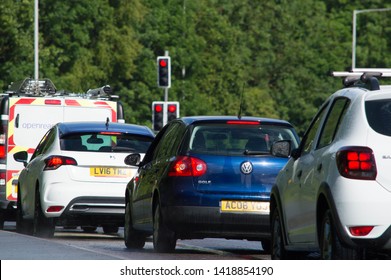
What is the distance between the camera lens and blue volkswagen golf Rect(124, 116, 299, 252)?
17750 millimetres

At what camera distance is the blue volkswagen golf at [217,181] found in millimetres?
17750

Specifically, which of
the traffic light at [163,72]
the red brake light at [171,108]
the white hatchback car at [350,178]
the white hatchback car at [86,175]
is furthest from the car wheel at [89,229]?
the traffic light at [163,72]

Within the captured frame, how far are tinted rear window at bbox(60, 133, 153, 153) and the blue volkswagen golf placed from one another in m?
4.01

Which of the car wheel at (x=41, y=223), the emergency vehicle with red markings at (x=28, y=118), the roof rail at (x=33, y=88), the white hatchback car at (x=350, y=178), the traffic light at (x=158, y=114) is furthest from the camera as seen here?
the traffic light at (x=158, y=114)

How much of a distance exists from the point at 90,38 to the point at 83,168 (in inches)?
2185

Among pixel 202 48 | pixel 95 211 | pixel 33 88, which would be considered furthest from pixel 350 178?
pixel 202 48

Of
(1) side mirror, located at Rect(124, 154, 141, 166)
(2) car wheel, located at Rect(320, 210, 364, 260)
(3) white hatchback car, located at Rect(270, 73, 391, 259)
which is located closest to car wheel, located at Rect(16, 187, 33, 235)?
(1) side mirror, located at Rect(124, 154, 141, 166)

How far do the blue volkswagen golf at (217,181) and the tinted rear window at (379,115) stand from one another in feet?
16.0

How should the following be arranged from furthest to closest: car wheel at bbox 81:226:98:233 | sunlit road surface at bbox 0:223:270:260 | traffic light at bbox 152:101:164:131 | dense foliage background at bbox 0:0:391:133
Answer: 1. dense foliage background at bbox 0:0:391:133
2. traffic light at bbox 152:101:164:131
3. car wheel at bbox 81:226:98:233
4. sunlit road surface at bbox 0:223:270:260

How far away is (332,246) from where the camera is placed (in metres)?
12.9

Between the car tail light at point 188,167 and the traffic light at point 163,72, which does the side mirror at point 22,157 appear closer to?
the car tail light at point 188,167

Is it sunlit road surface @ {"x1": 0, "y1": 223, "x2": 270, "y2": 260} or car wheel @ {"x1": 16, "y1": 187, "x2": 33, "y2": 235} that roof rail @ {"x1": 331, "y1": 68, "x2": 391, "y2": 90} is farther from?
car wheel @ {"x1": 16, "y1": 187, "x2": 33, "y2": 235}
